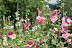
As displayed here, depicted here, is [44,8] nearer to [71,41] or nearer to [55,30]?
[55,30]

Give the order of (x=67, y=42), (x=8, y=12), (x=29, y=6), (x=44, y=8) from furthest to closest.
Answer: (x=8, y=12) → (x=29, y=6) → (x=67, y=42) → (x=44, y=8)

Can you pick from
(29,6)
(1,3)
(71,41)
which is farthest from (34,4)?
(71,41)

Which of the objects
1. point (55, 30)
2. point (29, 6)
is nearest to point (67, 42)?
point (55, 30)

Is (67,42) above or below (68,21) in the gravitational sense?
below

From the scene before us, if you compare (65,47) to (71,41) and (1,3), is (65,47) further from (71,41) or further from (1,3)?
(1,3)

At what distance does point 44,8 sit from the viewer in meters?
1.49

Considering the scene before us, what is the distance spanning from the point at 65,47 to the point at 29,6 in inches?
204

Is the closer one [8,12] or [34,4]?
[34,4]

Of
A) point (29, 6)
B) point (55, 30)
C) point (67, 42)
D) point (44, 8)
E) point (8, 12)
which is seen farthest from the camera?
point (8, 12)

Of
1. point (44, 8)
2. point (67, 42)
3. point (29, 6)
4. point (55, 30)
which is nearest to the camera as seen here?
point (44, 8)

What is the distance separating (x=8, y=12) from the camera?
7379mm

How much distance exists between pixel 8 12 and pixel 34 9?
5.38 feet

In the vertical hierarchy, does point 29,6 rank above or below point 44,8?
below

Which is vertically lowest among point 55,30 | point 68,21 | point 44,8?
point 55,30
